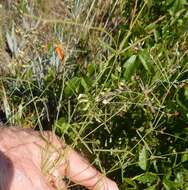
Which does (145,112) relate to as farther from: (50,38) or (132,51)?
(50,38)

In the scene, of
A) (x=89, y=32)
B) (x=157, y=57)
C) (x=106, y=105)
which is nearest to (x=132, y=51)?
(x=157, y=57)

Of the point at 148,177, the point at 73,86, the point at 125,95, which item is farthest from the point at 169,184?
the point at 73,86

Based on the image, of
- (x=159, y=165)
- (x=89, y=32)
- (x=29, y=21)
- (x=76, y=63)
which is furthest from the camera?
(x=29, y=21)

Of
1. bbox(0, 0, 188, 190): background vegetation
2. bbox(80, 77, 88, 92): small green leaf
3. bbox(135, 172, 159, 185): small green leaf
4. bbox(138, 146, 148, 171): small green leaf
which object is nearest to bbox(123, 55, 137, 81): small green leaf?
bbox(0, 0, 188, 190): background vegetation

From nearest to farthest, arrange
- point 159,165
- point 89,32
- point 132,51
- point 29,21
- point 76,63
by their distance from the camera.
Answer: point 132,51 < point 159,165 < point 76,63 < point 89,32 < point 29,21

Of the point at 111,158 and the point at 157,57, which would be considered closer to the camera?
the point at 157,57

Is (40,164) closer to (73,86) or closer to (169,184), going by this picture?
(73,86)

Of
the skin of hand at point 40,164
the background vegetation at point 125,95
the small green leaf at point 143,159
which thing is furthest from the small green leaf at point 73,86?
the small green leaf at point 143,159

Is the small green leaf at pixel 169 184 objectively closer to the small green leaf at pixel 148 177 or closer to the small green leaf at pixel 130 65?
the small green leaf at pixel 148 177
